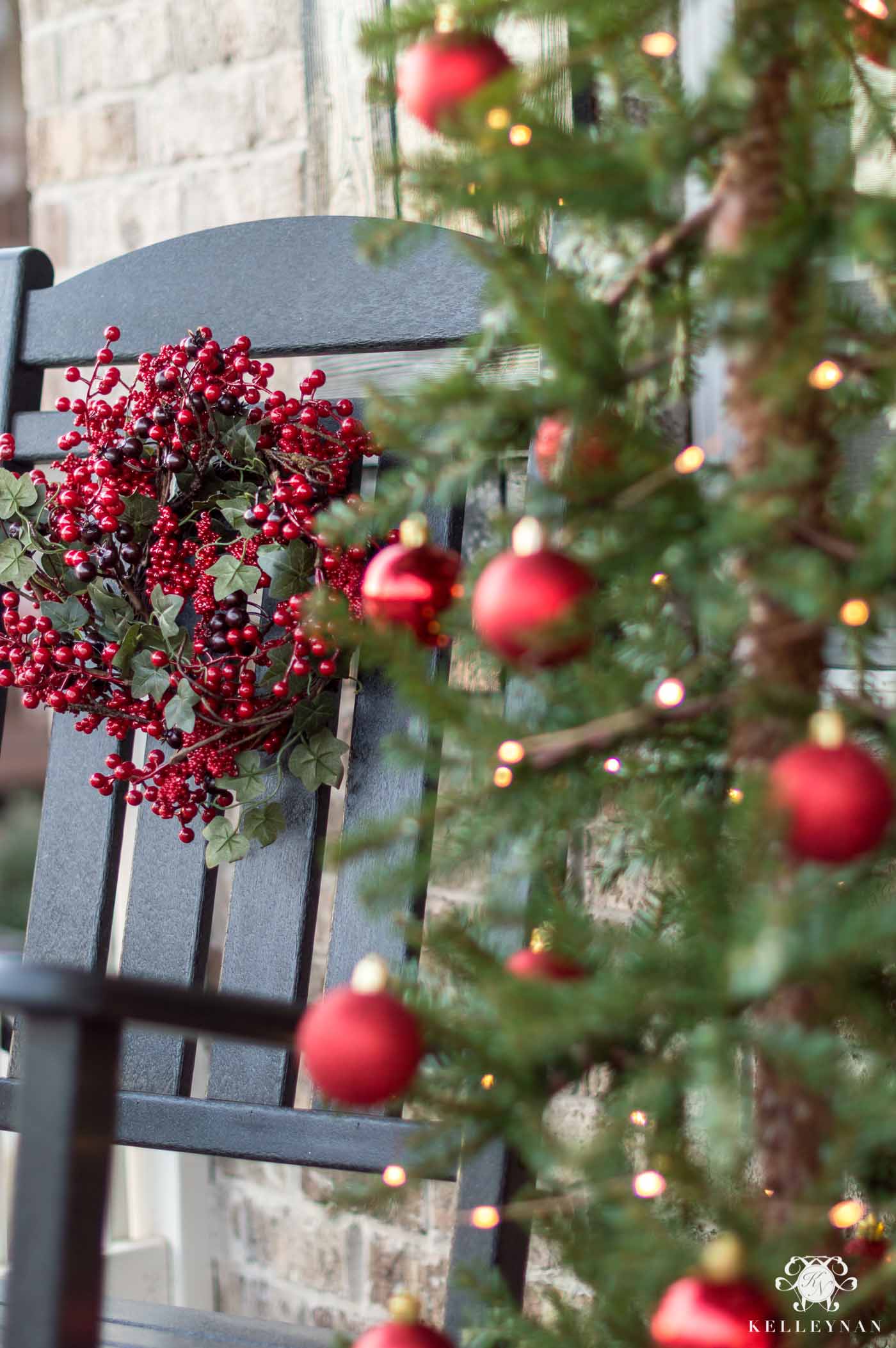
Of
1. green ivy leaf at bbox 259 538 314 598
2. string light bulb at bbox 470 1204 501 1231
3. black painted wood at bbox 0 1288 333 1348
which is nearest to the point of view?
string light bulb at bbox 470 1204 501 1231

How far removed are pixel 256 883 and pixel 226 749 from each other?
126mm

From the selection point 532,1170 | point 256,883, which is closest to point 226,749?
point 256,883

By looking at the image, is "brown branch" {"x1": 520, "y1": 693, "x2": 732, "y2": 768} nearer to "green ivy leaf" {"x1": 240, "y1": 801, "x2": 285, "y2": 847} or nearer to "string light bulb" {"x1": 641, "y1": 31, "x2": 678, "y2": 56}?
"string light bulb" {"x1": 641, "y1": 31, "x2": 678, "y2": 56}

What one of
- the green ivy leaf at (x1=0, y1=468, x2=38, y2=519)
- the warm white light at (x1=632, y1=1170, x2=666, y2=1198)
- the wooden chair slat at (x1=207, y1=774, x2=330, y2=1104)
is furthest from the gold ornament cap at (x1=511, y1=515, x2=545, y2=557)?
the green ivy leaf at (x1=0, y1=468, x2=38, y2=519)

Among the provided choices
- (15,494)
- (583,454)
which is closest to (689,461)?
(583,454)

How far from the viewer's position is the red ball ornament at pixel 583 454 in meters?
0.64

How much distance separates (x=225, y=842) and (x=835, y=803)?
64 cm

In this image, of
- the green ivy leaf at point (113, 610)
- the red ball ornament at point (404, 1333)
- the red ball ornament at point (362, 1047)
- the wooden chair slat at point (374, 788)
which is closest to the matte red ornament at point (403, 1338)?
the red ball ornament at point (404, 1333)

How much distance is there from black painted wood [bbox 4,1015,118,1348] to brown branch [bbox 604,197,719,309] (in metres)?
0.43

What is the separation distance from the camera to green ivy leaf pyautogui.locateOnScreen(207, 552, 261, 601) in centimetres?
104

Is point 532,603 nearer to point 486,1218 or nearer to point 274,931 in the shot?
point 486,1218

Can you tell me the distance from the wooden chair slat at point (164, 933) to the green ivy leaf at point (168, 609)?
0.19m

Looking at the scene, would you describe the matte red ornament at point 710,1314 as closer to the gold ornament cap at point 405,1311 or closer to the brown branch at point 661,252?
the gold ornament cap at point 405,1311

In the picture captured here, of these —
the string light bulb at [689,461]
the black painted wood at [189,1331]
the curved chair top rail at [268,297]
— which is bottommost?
the black painted wood at [189,1331]
